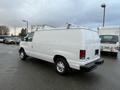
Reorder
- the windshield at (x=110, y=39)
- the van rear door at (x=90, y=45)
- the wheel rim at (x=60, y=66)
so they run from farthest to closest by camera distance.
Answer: the windshield at (x=110, y=39), the wheel rim at (x=60, y=66), the van rear door at (x=90, y=45)

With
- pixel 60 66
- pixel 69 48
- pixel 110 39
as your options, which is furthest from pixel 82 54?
pixel 110 39

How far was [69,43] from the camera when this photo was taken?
198 inches

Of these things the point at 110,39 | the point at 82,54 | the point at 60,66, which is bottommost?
the point at 60,66

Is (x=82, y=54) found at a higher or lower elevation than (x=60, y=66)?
higher

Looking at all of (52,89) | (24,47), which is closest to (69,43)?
(52,89)

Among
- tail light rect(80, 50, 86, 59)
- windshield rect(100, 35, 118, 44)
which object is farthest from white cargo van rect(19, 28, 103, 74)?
windshield rect(100, 35, 118, 44)

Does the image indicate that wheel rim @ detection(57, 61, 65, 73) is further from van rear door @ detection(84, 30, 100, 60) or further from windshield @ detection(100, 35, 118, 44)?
windshield @ detection(100, 35, 118, 44)

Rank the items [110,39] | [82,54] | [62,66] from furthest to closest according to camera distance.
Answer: [110,39]
[62,66]
[82,54]

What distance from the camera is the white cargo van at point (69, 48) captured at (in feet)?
15.5

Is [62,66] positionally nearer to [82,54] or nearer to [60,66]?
[60,66]

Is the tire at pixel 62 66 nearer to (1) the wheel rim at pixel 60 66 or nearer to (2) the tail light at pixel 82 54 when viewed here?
(1) the wheel rim at pixel 60 66

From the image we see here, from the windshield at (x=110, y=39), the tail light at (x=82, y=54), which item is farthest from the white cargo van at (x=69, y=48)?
the windshield at (x=110, y=39)

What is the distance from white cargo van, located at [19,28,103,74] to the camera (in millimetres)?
4727

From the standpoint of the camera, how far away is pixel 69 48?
4988 millimetres
